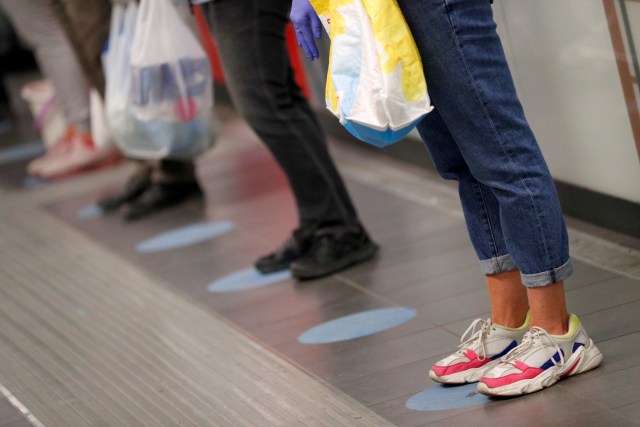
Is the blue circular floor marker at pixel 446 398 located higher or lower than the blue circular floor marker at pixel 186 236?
higher

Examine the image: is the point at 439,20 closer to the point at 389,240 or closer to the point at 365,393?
the point at 365,393

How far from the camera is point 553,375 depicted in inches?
109

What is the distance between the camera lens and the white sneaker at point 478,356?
9.57 ft

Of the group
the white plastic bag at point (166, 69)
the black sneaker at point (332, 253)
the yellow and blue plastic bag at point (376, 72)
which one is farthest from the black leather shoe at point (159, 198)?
the yellow and blue plastic bag at point (376, 72)

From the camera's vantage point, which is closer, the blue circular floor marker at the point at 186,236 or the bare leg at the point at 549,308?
A: the bare leg at the point at 549,308

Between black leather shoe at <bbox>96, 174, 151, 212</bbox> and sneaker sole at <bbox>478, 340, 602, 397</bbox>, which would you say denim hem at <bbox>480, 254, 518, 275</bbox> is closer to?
sneaker sole at <bbox>478, 340, 602, 397</bbox>

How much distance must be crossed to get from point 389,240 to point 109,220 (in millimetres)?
1716

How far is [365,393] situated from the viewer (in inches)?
119

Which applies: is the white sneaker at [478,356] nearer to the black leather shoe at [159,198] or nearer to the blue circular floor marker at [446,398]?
the blue circular floor marker at [446,398]

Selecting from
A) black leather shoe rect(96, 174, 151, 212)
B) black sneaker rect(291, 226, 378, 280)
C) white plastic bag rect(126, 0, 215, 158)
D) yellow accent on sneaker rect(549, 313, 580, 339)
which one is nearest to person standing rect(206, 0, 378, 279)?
black sneaker rect(291, 226, 378, 280)

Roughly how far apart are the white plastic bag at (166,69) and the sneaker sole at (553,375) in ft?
7.03

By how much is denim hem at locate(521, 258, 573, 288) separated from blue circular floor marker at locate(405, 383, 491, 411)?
1.00 ft

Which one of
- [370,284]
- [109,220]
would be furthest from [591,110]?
[109,220]

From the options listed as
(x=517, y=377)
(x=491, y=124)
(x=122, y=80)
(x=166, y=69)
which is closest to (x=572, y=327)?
(x=517, y=377)
